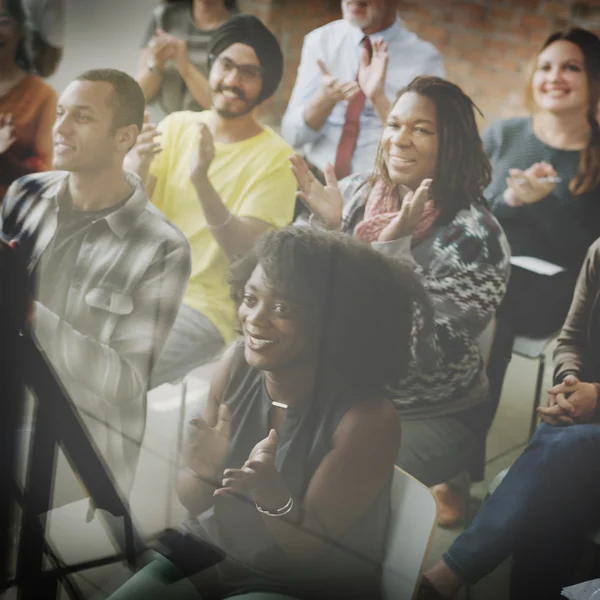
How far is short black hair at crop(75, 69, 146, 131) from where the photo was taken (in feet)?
10.2

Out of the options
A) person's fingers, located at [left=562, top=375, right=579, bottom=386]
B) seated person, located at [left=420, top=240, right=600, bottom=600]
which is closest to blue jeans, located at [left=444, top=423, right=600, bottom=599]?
seated person, located at [left=420, top=240, right=600, bottom=600]

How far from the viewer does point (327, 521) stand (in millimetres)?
2656

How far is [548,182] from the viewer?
2.40m

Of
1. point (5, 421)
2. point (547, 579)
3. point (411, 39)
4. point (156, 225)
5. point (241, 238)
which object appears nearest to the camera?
point (547, 579)

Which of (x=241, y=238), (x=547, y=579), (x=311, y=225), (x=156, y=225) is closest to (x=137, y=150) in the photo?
(x=156, y=225)

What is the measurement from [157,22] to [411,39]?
100cm

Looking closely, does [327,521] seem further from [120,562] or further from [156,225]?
[156,225]

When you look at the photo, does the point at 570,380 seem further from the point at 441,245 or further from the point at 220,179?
the point at 220,179

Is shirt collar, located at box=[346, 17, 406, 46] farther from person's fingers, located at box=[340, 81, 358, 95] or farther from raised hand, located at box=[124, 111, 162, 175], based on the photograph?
raised hand, located at box=[124, 111, 162, 175]

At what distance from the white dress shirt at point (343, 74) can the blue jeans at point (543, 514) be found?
1000mm

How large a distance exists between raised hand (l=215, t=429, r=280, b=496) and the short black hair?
1.22 m

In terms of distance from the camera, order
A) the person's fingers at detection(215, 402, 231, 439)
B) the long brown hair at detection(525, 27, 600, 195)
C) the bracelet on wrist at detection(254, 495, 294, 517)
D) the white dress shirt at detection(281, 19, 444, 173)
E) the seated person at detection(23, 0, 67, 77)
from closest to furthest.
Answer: the long brown hair at detection(525, 27, 600, 195) → the white dress shirt at detection(281, 19, 444, 173) → the bracelet on wrist at detection(254, 495, 294, 517) → the person's fingers at detection(215, 402, 231, 439) → the seated person at detection(23, 0, 67, 77)

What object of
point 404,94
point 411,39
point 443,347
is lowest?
point 443,347

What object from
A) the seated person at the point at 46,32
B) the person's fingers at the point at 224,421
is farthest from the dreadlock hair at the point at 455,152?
the seated person at the point at 46,32
